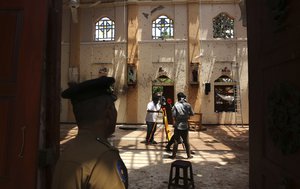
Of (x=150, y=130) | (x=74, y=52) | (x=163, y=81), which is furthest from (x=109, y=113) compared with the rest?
(x=74, y=52)

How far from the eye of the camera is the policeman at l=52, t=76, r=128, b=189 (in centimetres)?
121

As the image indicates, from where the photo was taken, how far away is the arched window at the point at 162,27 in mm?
14972

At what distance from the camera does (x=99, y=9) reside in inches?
606

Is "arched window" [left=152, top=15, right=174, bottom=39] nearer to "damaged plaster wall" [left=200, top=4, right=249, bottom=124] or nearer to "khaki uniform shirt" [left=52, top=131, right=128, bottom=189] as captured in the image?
"damaged plaster wall" [left=200, top=4, right=249, bottom=124]

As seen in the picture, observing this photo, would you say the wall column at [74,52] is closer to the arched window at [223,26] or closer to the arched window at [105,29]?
the arched window at [105,29]

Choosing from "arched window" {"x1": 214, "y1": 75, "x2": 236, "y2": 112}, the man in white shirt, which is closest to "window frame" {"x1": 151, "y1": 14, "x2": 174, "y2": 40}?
"arched window" {"x1": 214, "y1": 75, "x2": 236, "y2": 112}

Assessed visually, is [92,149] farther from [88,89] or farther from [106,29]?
[106,29]

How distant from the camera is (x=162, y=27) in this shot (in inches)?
593

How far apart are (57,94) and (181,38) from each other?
42.2ft

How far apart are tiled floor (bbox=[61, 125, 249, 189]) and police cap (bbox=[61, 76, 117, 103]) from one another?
371 cm
